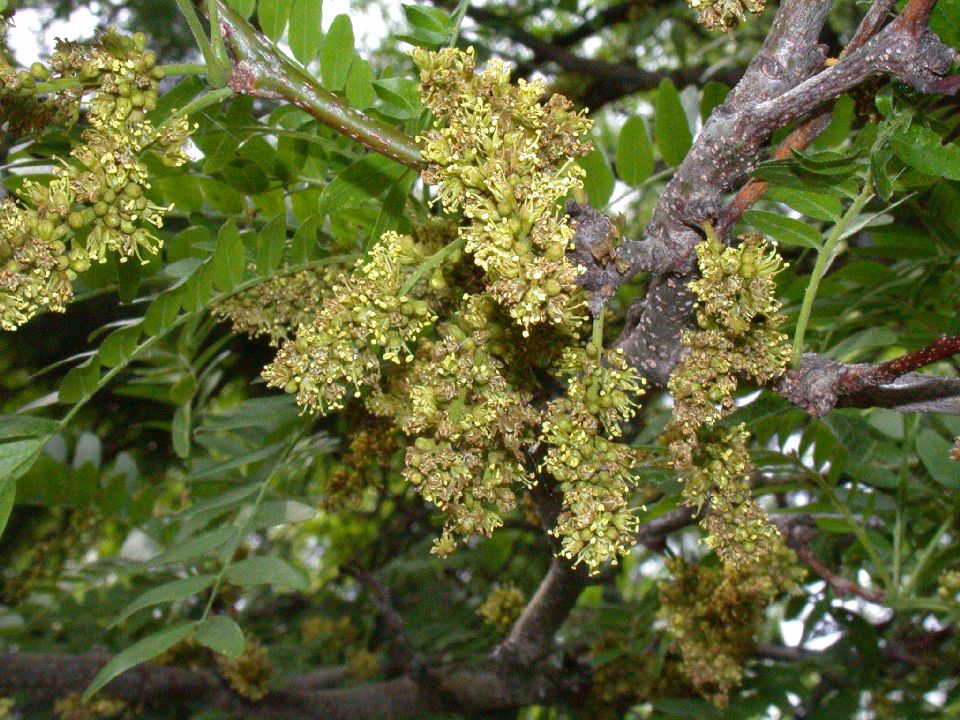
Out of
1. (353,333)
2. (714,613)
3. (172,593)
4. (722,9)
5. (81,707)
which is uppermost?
(722,9)

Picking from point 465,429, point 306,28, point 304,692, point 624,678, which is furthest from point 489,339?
point 304,692

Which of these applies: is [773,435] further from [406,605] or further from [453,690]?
[406,605]

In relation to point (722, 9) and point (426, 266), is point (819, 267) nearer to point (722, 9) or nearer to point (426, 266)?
point (722, 9)

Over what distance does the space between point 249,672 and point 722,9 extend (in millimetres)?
2056

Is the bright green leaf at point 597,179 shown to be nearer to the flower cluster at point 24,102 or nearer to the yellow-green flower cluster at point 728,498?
the yellow-green flower cluster at point 728,498

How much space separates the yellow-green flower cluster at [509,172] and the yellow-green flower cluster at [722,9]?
0.20 meters

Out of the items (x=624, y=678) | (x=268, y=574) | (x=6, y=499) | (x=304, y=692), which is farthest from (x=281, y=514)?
(x=624, y=678)

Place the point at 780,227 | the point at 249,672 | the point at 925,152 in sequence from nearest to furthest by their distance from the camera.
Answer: the point at 925,152 → the point at 780,227 → the point at 249,672

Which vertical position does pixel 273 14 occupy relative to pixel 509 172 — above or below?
above

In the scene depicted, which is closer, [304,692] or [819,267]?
[819,267]

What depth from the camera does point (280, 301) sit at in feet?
5.05

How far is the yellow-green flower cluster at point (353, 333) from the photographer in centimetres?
109

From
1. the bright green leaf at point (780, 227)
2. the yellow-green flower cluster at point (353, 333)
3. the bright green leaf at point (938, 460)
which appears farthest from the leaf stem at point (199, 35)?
the bright green leaf at point (938, 460)

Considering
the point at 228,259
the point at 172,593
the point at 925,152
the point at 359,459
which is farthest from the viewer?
the point at 359,459
